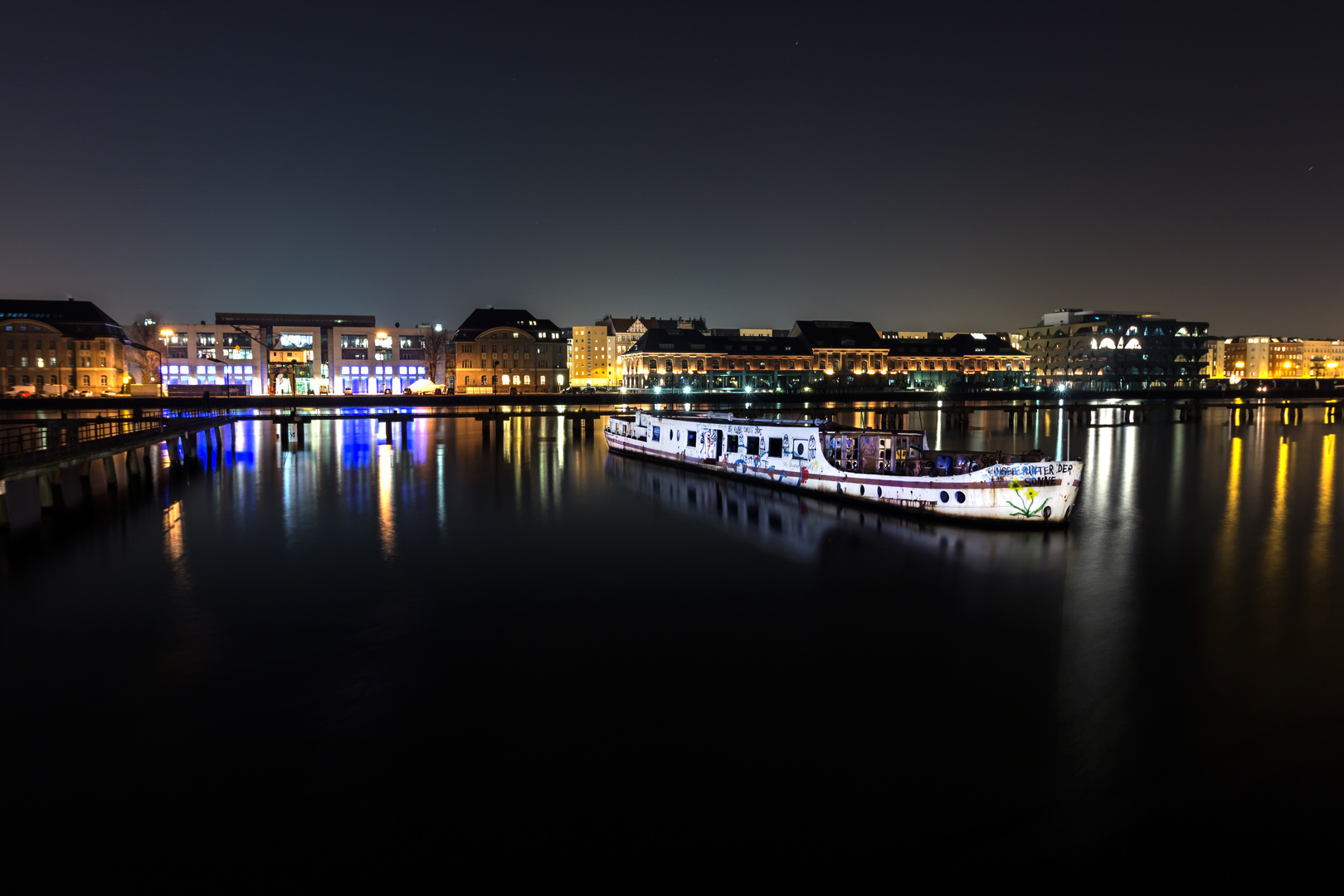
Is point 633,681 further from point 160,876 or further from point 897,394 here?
point 897,394

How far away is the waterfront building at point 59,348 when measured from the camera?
91188mm

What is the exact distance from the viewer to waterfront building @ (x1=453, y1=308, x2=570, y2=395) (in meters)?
108

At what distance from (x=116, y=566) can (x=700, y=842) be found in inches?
750

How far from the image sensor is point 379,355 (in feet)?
354

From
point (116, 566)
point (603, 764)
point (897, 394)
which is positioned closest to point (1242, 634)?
point (603, 764)

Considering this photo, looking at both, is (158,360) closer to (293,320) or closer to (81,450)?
(293,320)

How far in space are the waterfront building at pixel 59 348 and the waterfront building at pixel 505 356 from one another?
44.6m

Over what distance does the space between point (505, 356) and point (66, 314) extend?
57.4 metres

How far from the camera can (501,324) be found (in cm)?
11119

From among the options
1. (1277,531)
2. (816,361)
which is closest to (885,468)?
(1277,531)

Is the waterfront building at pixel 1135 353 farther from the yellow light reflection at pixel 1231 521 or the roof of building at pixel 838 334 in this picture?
the yellow light reflection at pixel 1231 521

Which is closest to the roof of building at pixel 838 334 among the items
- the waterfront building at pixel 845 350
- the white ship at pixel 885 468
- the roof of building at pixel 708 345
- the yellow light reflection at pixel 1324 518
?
the waterfront building at pixel 845 350

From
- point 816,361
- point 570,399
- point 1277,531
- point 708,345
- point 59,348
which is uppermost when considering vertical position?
point 708,345

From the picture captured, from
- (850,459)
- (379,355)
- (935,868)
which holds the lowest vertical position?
(935,868)
